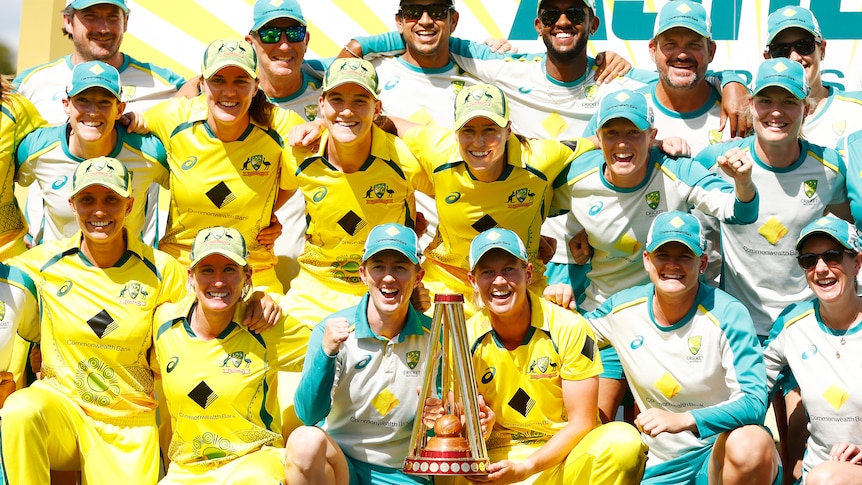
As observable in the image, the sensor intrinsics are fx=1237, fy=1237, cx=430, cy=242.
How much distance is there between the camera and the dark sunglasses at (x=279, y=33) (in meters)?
7.06

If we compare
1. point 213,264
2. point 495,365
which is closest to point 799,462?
point 495,365

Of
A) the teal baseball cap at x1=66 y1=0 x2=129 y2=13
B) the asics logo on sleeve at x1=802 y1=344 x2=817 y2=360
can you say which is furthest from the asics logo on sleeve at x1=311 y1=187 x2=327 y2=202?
the asics logo on sleeve at x1=802 y1=344 x2=817 y2=360

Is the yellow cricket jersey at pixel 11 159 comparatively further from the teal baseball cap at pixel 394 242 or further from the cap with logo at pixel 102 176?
the teal baseball cap at pixel 394 242

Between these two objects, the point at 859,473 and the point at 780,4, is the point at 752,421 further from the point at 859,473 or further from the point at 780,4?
the point at 780,4

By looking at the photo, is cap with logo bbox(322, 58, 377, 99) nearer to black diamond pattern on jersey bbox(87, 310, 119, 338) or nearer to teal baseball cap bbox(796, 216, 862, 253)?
black diamond pattern on jersey bbox(87, 310, 119, 338)

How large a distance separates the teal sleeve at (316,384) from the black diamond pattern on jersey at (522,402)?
0.86 m

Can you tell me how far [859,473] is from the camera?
512 centimetres

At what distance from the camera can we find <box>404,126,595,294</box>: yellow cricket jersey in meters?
6.42

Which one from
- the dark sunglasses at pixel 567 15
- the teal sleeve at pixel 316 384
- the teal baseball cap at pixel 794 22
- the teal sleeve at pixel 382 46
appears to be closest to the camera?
the teal sleeve at pixel 316 384

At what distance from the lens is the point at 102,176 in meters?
5.96

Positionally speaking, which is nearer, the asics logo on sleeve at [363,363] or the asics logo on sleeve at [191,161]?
the asics logo on sleeve at [363,363]

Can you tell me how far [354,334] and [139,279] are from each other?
1.18 metres

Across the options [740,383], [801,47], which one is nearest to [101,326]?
[740,383]

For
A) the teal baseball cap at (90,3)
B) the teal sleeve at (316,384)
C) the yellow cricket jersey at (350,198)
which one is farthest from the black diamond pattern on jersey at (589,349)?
the teal baseball cap at (90,3)
